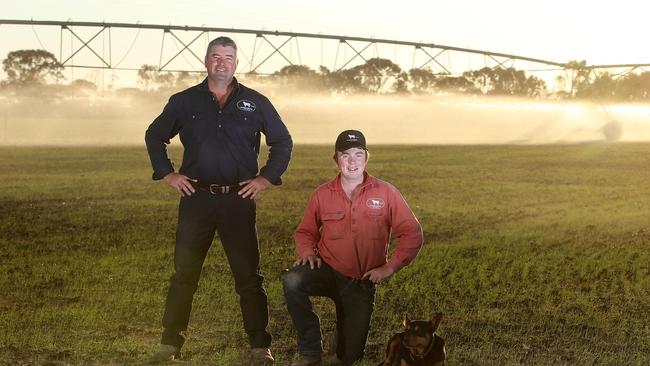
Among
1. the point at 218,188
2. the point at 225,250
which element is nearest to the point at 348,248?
the point at 225,250

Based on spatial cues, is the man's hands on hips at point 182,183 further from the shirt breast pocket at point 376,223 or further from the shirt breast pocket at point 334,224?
the shirt breast pocket at point 376,223

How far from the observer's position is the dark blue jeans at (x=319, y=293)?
25.5 feet

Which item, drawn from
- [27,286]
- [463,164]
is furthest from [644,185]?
[27,286]

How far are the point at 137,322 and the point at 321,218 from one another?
10.9 feet

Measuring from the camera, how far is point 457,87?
83938mm

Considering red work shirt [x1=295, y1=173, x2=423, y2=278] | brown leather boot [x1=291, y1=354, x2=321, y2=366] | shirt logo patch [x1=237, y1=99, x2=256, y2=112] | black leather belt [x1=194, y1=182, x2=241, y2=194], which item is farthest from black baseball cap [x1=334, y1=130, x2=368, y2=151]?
brown leather boot [x1=291, y1=354, x2=321, y2=366]

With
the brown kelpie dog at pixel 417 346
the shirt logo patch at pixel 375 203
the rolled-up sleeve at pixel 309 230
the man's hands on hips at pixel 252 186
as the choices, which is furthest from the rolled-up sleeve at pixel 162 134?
the brown kelpie dog at pixel 417 346

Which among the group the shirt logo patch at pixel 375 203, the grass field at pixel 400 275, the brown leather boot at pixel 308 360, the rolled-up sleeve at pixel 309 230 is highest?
the shirt logo patch at pixel 375 203

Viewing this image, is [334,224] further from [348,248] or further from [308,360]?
[308,360]

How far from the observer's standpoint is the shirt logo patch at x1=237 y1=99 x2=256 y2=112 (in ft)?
25.2

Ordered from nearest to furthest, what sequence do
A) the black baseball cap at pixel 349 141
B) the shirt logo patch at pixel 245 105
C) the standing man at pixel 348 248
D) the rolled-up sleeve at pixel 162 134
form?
1. the black baseball cap at pixel 349 141
2. the standing man at pixel 348 248
3. the shirt logo patch at pixel 245 105
4. the rolled-up sleeve at pixel 162 134

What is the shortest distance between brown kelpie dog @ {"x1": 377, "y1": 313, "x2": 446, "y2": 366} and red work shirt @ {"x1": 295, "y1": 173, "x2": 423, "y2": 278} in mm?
925

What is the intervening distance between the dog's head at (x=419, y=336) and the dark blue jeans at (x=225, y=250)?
1808 millimetres

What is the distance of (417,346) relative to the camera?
256 inches
